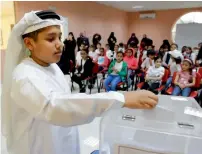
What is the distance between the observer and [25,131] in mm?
722

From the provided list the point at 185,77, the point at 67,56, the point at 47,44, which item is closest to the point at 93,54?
the point at 67,56

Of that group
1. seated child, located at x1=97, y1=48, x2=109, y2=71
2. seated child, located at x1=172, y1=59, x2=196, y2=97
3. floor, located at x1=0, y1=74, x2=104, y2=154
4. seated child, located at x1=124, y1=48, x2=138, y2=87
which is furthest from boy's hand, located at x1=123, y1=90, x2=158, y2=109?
seated child, located at x1=97, y1=48, x2=109, y2=71

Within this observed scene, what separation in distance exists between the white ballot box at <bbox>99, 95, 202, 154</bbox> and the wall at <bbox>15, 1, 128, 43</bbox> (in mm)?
4785

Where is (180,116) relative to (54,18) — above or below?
below

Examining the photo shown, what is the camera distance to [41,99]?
0.51 m

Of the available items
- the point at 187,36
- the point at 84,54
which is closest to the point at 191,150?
the point at 84,54

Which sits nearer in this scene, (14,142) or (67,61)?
(14,142)

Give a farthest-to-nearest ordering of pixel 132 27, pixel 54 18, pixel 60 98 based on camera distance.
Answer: pixel 132 27
pixel 54 18
pixel 60 98

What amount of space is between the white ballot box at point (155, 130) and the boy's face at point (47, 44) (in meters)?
0.27

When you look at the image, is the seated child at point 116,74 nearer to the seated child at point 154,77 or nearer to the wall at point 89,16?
the seated child at point 154,77

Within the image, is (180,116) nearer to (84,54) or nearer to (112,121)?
(112,121)

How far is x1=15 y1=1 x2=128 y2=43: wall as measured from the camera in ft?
17.6

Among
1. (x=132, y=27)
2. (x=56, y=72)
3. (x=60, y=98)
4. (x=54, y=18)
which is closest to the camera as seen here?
(x=60, y=98)

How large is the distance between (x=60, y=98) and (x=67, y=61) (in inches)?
163
